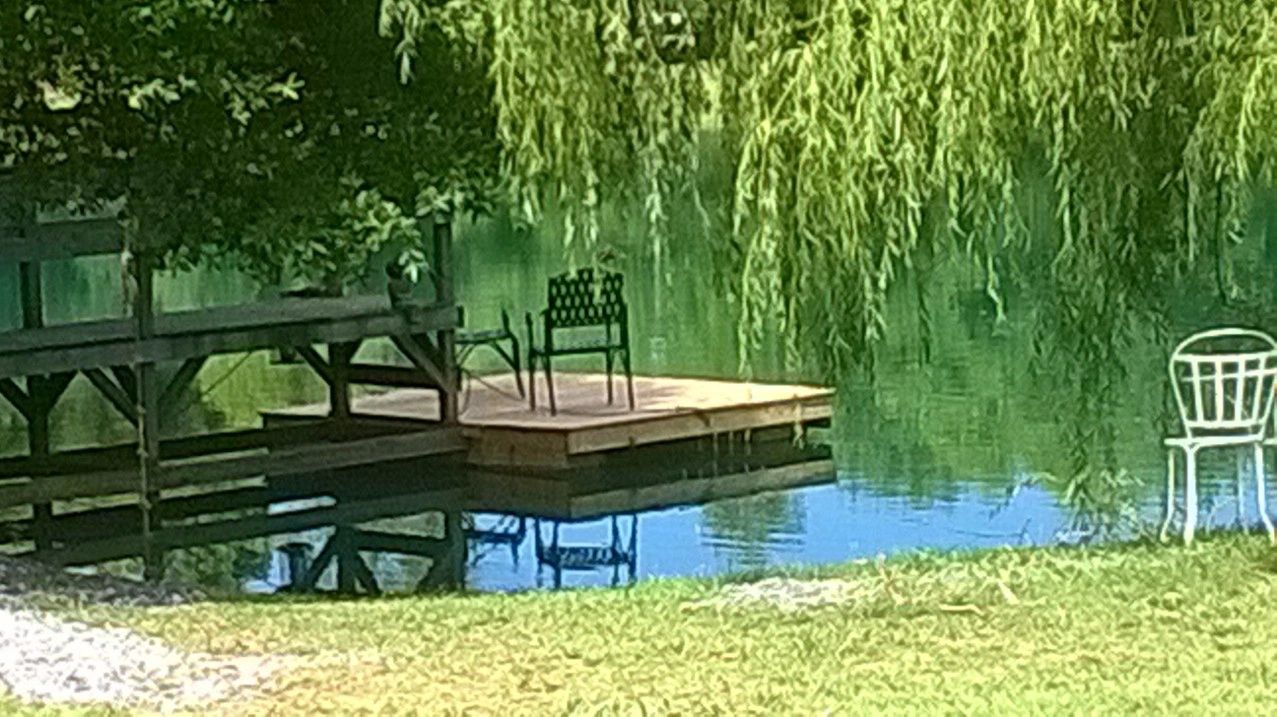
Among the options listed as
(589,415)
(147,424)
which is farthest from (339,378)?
(147,424)

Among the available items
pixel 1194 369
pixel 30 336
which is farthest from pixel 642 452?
pixel 1194 369

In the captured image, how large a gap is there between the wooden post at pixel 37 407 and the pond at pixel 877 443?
1.13 metres

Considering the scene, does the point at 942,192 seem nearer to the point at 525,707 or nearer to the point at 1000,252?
the point at 1000,252

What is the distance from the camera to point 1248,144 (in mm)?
6246

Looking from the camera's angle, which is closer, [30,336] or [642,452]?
[30,336]

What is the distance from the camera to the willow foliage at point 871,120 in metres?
6.13

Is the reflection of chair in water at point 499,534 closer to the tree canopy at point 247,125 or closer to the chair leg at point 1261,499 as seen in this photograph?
the tree canopy at point 247,125

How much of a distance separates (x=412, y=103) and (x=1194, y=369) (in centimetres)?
373

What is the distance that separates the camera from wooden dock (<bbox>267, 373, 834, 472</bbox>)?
14547 millimetres

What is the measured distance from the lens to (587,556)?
493 inches

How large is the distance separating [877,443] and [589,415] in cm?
202

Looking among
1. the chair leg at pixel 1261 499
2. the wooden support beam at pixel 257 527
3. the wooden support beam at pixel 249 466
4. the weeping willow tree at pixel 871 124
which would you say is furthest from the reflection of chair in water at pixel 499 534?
the weeping willow tree at pixel 871 124

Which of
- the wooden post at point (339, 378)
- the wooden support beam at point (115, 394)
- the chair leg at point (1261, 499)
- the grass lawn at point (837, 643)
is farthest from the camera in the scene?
the wooden post at point (339, 378)

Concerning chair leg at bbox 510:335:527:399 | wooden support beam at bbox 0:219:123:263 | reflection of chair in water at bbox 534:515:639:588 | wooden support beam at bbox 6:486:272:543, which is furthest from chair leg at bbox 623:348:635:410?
wooden support beam at bbox 0:219:123:263
